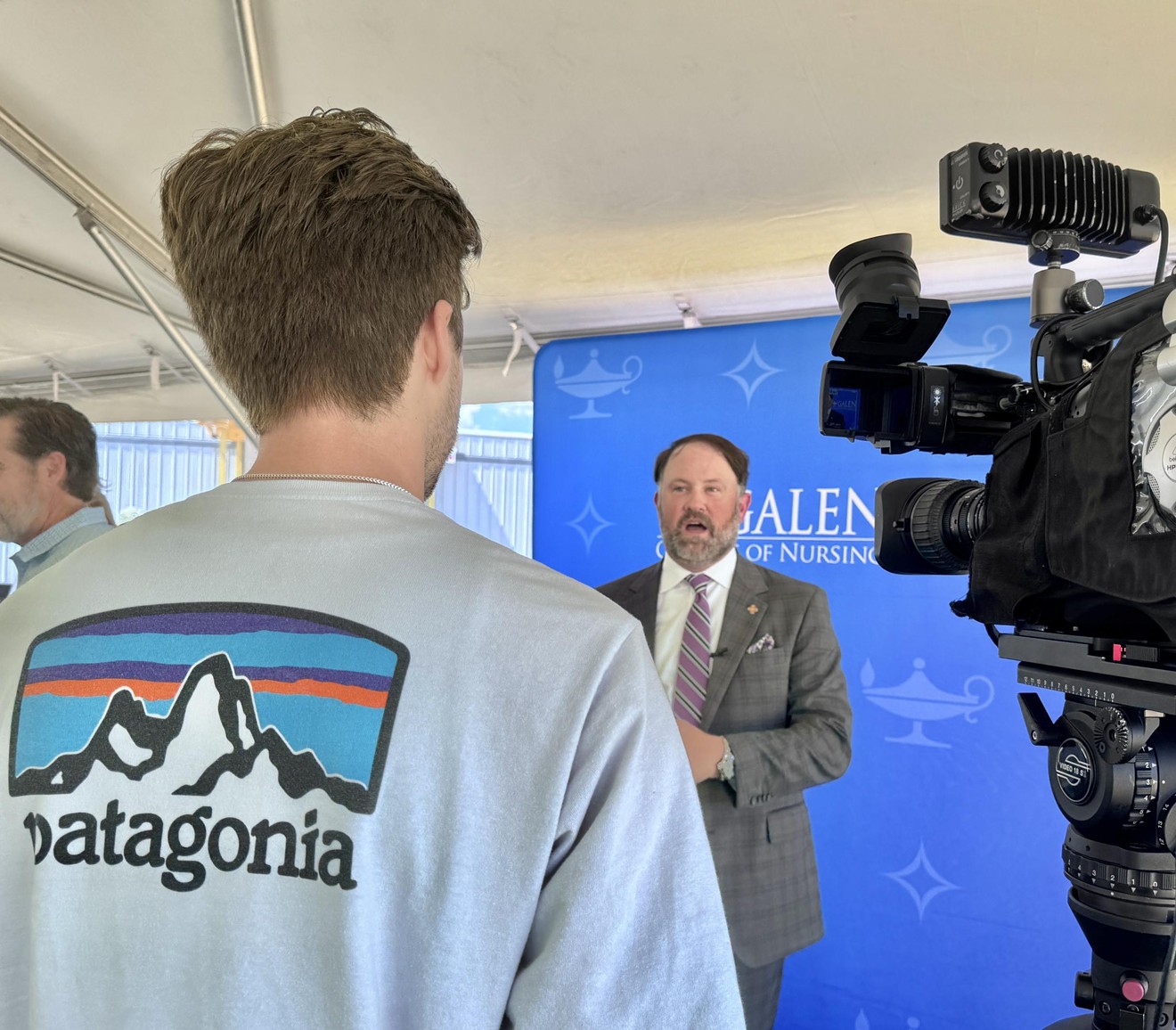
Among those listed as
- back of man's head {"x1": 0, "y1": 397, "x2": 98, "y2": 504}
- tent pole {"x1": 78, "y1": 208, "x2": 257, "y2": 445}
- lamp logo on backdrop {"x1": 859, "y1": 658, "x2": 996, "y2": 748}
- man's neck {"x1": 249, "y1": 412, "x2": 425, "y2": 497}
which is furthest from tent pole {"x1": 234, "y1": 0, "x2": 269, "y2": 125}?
lamp logo on backdrop {"x1": 859, "y1": 658, "x2": 996, "y2": 748}

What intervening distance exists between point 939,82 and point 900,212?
0.46 meters

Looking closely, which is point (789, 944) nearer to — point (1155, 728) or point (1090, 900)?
point (1090, 900)

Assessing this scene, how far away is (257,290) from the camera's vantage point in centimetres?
68

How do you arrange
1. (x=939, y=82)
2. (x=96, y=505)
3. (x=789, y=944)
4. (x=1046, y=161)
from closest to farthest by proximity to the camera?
(x=1046, y=161) → (x=939, y=82) → (x=789, y=944) → (x=96, y=505)

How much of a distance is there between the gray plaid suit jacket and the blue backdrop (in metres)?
0.55

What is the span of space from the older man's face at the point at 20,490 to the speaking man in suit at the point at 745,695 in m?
1.33

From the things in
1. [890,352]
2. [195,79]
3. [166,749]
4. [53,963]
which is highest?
[195,79]

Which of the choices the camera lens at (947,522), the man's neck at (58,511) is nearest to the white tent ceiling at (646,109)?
the man's neck at (58,511)

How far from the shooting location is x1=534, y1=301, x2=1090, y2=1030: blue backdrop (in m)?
2.42

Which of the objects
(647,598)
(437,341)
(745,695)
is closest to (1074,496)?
(437,341)

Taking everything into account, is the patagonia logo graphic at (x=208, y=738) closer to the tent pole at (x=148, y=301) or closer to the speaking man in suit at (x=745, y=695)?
the speaking man in suit at (x=745, y=695)

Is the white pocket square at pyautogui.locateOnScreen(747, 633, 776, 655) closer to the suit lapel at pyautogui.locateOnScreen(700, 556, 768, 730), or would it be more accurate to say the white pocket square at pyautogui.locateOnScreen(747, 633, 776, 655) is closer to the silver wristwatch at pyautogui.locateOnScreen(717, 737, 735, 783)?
the suit lapel at pyautogui.locateOnScreen(700, 556, 768, 730)

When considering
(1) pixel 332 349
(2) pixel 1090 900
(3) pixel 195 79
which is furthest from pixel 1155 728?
(3) pixel 195 79

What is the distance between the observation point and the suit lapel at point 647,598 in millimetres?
2258
